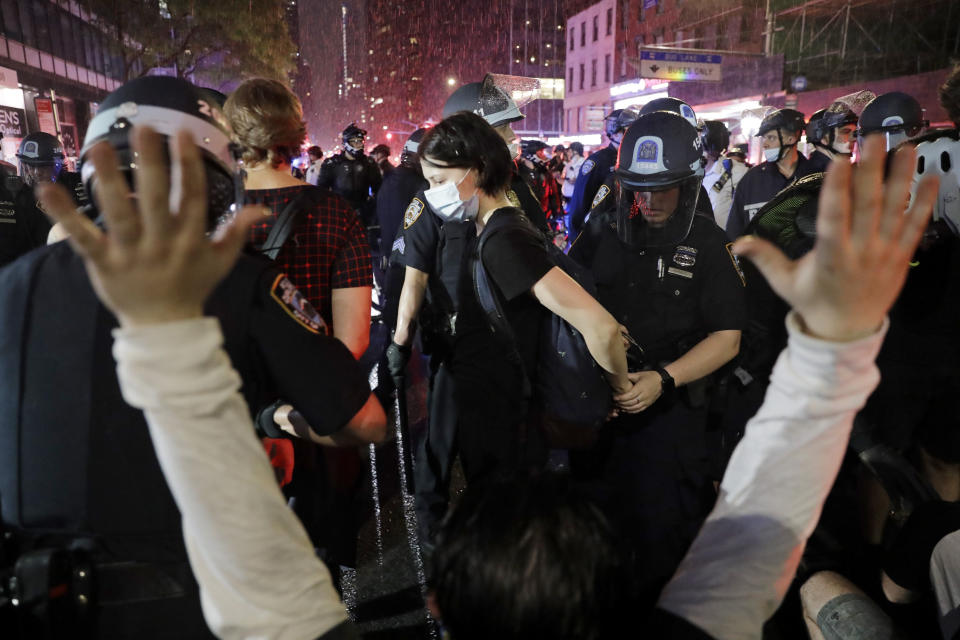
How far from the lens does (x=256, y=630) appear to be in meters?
0.93

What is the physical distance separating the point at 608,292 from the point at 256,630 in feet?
7.16

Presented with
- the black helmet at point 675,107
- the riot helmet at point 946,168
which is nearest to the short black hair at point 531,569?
the riot helmet at point 946,168

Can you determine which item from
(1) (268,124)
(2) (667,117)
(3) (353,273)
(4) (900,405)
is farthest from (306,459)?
(4) (900,405)

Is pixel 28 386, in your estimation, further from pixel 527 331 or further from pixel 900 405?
pixel 900 405

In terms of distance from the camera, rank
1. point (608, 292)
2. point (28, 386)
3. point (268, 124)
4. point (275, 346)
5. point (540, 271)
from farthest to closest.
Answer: point (608, 292), point (268, 124), point (540, 271), point (275, 346), point (28, 386)

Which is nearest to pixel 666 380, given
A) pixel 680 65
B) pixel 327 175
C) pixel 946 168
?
pixel 946 168

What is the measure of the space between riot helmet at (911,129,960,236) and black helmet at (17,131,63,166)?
22.8 ft

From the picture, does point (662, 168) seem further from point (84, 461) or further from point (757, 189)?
point (757, 189)

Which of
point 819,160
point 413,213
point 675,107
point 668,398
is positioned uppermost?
point 675,107

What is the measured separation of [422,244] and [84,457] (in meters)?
2.26

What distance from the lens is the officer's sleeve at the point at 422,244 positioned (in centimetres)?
332

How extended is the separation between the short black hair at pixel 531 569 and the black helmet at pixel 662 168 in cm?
184

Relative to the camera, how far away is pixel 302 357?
141cm

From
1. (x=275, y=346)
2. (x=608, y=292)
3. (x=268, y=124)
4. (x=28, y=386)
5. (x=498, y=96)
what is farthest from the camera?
(x=498, y=96)
